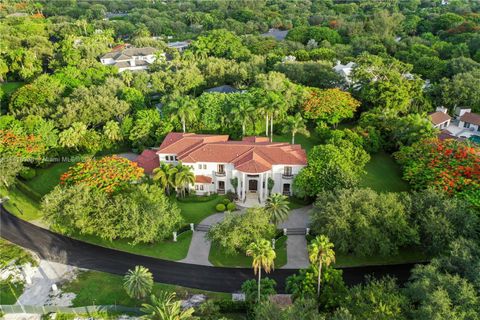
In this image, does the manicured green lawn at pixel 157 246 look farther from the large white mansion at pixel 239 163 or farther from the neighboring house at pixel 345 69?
the neighboring house at pixel 345 69

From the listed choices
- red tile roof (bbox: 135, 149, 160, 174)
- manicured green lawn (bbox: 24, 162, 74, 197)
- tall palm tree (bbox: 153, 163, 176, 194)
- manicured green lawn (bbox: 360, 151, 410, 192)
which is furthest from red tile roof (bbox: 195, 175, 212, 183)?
manicured green lawn (bbox: 24, 162, 74, 197)

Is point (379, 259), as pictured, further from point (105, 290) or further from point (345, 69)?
point (345, 69)

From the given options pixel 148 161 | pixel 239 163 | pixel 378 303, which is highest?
pixel 239 163

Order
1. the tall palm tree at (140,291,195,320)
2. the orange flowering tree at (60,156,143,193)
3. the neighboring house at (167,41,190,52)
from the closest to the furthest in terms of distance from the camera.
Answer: the tall palm tree at (140,291,195,320) < the orange flowering tree at (60,156,143,193) < the neighboring house at (167,41,190,52)

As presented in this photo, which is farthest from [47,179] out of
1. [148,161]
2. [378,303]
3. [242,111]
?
[378,303]

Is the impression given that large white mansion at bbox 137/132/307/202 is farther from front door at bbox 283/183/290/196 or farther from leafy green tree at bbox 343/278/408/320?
leafy green tree at bbox 343/278/408/320

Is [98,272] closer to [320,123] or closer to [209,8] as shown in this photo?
[320,123]
